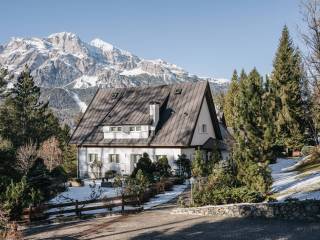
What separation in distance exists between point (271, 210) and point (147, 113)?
2708 cm

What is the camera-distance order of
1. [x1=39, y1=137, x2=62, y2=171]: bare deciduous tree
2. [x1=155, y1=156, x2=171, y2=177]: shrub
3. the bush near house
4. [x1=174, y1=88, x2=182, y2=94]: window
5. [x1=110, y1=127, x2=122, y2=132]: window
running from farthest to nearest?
[x1=39, y1=137, x2=62, y2=171]: bare deciduous tree < [x1=174, y1=88, x2=182, y2=94]: window < [x1=110, y1=127, x2=122, y2=132]: window < [x1=155, y1=156, x2=171, y2=177]: shrub < the bush near house

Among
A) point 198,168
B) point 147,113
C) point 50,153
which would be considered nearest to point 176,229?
point 198,168

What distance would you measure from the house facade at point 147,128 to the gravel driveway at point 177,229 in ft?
66.6

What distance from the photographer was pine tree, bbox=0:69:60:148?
6906 cm

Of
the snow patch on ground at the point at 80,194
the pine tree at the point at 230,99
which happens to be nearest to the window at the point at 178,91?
the snow patch on ground at the point at 80,194

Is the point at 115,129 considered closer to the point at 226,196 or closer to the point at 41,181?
the point at 41,181

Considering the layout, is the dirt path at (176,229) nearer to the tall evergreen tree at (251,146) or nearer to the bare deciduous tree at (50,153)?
the tall evergreen tree at (251,146)

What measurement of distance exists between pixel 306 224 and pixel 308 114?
124ft

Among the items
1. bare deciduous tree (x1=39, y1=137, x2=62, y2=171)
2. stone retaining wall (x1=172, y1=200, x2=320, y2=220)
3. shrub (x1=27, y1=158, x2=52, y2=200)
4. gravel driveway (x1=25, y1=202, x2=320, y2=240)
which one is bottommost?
gravel driveway (x1=25, y1=202, x2=320, y2=240)

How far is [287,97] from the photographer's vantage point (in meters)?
57.4

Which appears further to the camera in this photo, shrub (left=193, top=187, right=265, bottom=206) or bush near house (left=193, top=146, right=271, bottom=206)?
bush near house (left=193, top=146, right=271, bottom=206)

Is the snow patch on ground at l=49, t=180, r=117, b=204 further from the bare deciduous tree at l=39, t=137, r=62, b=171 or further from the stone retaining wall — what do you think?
the bare deciduous tree at l=39, t=137, r=62, b=171

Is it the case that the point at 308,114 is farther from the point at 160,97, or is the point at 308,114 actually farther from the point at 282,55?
the point at 160,97

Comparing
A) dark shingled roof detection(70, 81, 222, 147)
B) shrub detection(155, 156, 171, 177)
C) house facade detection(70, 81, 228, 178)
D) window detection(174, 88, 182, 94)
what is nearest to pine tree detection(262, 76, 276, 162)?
house facade detection(70, 81, 228, 178)
